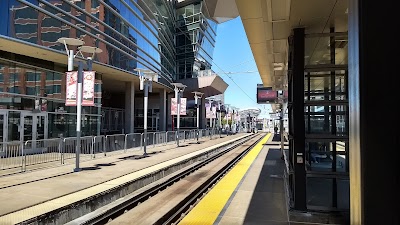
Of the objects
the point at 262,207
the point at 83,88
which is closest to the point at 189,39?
the point at 83,88

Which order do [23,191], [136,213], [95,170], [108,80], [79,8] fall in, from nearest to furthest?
1. [136,213]
2. [23,191]
3. [95,170]
4. [79,8]
5. [108,80]

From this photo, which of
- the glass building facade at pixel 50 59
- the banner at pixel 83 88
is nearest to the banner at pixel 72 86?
the banner at pixel 83 88

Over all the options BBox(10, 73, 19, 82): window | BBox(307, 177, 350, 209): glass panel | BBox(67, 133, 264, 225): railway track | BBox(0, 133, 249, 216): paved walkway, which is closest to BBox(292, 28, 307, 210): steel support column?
BBox(307, 177, 350, 209): glass panel

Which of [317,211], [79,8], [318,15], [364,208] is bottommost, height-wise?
[317,211]

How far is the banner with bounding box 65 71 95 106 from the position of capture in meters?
13.4

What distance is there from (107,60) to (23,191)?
712 inches

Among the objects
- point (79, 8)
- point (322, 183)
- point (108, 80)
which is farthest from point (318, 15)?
point (108, 80)

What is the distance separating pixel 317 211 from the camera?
20.4ft

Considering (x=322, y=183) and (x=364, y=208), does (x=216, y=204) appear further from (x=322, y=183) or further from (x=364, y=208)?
(x=364, y=208)

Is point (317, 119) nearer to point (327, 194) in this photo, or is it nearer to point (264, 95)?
point (327, 194)

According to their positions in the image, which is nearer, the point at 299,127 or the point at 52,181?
the point at 299,127

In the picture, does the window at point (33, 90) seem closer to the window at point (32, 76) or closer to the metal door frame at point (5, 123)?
the window at point (32, 76)

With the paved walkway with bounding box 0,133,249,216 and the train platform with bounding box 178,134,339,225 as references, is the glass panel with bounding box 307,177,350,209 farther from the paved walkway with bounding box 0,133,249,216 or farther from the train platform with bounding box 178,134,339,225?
the paved walkway with bounding box 0,133,249,216

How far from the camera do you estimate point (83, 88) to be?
550 inches
